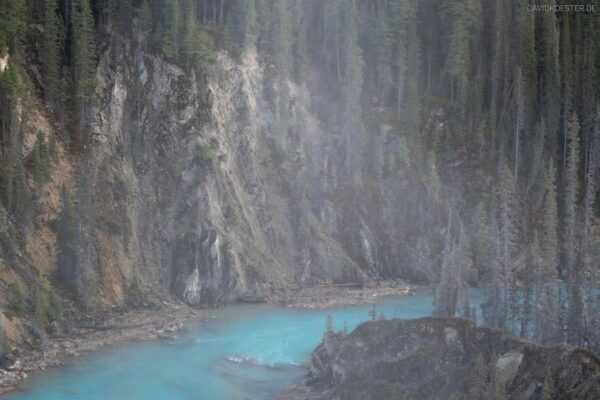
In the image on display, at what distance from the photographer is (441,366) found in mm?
31266

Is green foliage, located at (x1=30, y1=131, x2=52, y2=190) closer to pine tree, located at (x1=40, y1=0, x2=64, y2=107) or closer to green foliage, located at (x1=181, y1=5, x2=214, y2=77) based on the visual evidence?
pine tree, located at (x1=40, y1=0, x2=64, y2=107)

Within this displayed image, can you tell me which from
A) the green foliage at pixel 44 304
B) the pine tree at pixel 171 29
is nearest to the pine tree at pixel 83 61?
the pine tree at pixel 171 29

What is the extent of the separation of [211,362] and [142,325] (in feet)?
24.5

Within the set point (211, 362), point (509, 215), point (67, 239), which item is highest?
point (509, 215)

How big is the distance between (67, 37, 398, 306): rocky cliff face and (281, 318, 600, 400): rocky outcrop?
18520mm

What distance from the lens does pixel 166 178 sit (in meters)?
57.0

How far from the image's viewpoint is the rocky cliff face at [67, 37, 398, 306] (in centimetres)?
5319

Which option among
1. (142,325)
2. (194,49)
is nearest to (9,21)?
(194,49)

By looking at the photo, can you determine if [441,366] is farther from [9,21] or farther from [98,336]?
[9,21]

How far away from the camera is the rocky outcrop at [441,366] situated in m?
26.7

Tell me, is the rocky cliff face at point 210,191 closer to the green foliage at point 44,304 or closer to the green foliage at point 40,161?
the green foliage at point 40,161

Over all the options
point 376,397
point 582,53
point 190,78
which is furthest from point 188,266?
point 582,53

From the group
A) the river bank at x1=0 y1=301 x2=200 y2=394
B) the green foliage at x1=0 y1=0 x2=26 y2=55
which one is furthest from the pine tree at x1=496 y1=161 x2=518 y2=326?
the green foliage at x1=0 y1=0 x2=26 y2=55

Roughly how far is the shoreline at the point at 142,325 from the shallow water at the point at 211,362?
760 mm
